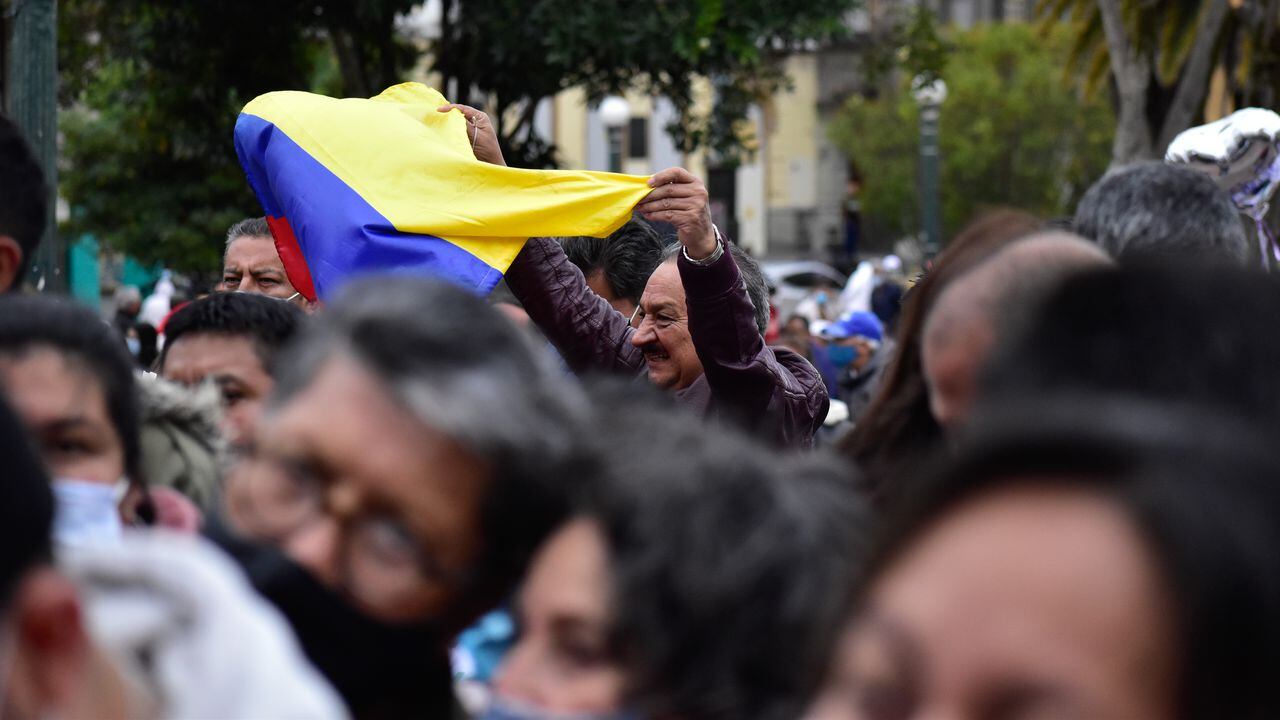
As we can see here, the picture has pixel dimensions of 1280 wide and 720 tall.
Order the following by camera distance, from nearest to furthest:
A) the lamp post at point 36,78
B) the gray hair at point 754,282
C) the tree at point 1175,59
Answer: the gray hair at point 754,282
the lamp post at point 36,78
the tree at point 1175,59

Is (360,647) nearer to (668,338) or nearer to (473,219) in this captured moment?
(668,338)

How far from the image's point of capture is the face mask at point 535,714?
59.9 inches

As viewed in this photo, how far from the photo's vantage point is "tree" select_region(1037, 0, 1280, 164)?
12555mm

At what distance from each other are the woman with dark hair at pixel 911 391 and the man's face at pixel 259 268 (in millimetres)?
2846

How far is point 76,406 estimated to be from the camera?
2.14 m

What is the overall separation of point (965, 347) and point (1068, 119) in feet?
154

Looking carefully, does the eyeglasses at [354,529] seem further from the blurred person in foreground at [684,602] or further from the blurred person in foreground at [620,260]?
the blurred person in foreground at [620,260]

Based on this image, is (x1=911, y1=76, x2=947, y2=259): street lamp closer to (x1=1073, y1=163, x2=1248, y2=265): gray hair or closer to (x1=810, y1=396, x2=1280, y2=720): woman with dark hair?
(x1=1073, y1=163, x2=1248, y2=265): gray hair

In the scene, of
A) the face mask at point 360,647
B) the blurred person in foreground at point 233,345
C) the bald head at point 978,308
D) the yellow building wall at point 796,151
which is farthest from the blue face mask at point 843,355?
the yellow building wall at point 796,151

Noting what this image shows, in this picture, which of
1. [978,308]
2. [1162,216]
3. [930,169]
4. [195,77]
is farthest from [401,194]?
→ [930,169]

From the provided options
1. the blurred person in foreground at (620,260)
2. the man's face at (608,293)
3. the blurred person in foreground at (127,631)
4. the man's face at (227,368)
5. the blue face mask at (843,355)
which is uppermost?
the blurred person in foreground at (127,631)

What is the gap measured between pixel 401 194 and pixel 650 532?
10.7ft

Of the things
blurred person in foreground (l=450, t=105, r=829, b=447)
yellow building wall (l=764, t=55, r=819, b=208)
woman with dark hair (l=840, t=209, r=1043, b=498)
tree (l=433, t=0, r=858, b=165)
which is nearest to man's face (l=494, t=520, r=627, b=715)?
woman with dark hair (l=840, t=209, r=1043, b=498)

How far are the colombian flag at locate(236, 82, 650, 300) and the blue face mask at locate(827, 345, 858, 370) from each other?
26.0 ft
